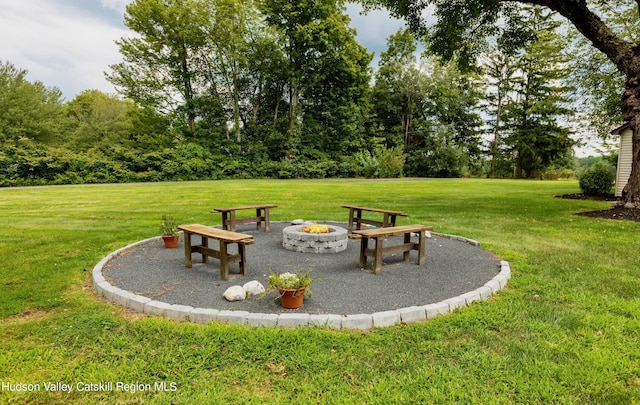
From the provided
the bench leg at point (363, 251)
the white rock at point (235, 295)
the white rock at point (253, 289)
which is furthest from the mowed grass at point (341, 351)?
the bench leg at point (363, 251)

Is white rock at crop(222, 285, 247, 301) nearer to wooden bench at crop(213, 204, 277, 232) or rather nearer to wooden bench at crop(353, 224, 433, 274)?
wooden bench at crop(353, 224, 433, 274)

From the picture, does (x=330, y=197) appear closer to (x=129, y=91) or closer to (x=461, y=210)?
(x=461, y=210)

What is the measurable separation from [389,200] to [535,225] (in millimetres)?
5594

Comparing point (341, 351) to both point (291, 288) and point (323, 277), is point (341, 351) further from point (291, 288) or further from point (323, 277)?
point (323, 277)

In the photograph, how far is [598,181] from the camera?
1507cm

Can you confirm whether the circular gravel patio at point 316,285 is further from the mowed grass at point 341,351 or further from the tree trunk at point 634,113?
the tree trunk at point 634,113

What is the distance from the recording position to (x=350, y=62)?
95.9ft

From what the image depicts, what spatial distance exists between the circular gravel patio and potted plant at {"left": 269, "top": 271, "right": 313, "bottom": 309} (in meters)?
0.10

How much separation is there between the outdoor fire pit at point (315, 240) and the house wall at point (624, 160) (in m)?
15.3

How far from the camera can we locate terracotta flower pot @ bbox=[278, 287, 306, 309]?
3.37 meters

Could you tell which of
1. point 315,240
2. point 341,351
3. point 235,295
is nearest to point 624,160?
point 315,240

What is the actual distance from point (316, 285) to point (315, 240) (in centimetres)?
162

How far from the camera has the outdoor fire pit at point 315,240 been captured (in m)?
5.72

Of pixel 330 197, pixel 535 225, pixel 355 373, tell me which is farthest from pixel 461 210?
pixel 355 373
